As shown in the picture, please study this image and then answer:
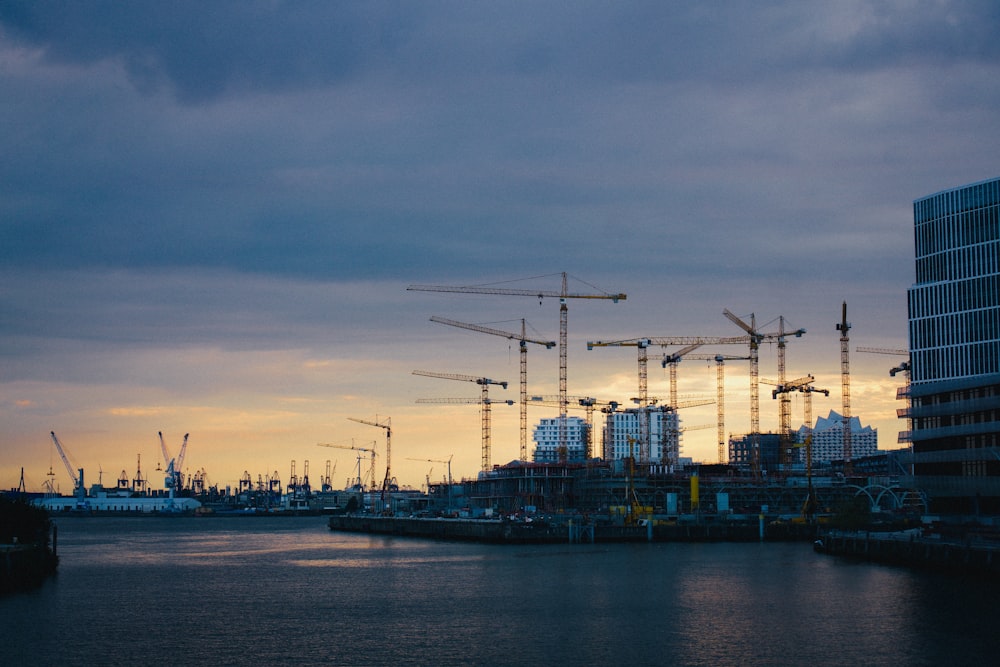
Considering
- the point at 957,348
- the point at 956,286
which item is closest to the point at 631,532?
the point at 957,348

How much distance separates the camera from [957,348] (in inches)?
4636

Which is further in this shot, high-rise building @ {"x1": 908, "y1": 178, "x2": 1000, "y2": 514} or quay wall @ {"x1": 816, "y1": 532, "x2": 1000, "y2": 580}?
high-rise building @ {"x1": 908, "y1": 178, "x2": 1000, "y2": 514}

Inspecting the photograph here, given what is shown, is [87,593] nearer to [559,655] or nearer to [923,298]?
[559,655]

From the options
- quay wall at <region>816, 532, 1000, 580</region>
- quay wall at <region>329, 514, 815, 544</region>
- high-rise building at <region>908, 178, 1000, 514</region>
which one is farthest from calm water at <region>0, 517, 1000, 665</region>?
quay wall at <region>329, 514, 815, 544</region>

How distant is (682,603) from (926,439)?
54.0 metres

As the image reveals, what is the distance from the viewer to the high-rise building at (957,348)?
104375 mm

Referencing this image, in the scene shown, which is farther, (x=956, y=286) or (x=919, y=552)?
(x=956, y=286)

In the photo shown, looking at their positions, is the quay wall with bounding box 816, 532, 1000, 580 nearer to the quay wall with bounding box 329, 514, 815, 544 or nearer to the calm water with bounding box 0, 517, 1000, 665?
the calm water with bounding box 0, 517, 1000, 665

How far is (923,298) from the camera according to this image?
400 feet

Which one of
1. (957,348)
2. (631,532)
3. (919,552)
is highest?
(957,348)

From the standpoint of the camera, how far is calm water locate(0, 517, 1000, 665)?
5238 cm

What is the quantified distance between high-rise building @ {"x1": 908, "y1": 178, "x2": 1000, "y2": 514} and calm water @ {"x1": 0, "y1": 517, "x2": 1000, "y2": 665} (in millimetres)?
16554

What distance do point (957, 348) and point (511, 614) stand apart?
72025 millimetres

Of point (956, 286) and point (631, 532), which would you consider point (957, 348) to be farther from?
point (631, 532)
